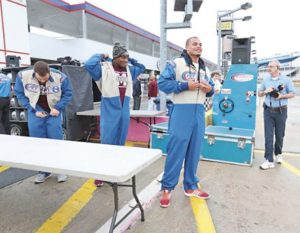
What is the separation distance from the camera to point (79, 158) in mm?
2080

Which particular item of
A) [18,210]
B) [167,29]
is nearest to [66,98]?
[18,210]

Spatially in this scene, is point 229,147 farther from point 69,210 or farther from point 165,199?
point 69,210

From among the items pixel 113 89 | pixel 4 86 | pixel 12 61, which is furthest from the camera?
pixel 12 61

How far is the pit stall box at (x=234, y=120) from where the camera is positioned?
14.2 ft

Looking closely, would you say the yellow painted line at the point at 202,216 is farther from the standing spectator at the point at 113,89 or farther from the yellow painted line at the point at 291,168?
the yellow painted line at the point at 291,168

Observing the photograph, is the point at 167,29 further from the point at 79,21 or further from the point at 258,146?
the point at 79,21

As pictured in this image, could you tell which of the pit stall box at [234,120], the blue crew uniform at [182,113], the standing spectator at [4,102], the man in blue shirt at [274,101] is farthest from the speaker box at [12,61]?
the man in blue shirt at [274,101]

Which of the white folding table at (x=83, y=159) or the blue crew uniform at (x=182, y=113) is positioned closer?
the white folding table at (x=83, y=159)

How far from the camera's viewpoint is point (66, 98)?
368 cm

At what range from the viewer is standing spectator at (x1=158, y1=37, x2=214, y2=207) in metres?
2.82

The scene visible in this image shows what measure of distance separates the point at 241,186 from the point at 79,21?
16.7m

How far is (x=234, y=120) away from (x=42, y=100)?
3639 millimetres

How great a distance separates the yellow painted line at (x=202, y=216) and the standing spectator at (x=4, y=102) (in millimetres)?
4274

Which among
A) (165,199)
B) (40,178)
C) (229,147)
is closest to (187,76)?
(165,199)
